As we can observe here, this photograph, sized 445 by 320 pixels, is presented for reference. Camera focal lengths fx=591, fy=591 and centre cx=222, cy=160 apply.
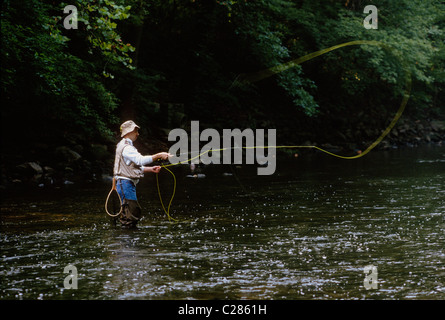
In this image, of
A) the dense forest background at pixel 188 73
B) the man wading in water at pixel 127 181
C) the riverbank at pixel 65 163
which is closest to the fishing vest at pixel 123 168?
the man wading in water at pixel 127 181

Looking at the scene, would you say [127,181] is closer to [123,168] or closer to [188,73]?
[123,168]

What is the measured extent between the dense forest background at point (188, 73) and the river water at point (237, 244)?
319 centimetres

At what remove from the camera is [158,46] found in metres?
23.9

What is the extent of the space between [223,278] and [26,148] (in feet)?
42.6

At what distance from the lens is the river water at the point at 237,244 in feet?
18.6

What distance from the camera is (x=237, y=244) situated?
7668 mm

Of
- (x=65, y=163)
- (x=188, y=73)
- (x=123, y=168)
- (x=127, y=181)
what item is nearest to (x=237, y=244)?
(x=127, y=181)

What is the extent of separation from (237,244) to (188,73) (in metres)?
17.3

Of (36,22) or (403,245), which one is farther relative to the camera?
(36,22)

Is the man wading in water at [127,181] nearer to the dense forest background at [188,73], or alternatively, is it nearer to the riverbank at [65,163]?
the dense forest background at [188,73]

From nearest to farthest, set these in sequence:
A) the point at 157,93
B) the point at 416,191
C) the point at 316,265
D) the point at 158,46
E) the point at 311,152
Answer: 1. the point at 316,265
2. the point at 416,191
3. the point at 157,93
4. the point at 158,46
5. the point at 311,152
